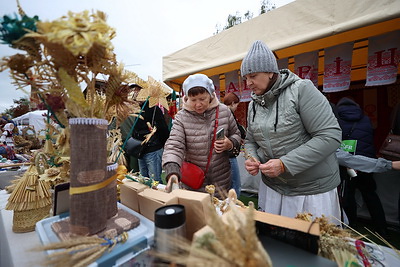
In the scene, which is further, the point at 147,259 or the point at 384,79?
the point at 384,79

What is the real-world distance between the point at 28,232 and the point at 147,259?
77 centimetres

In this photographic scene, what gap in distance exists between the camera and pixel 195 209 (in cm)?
65

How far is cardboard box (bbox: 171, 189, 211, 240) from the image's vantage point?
0.64 m

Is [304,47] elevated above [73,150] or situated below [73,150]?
above

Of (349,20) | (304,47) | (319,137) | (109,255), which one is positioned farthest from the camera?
(304,47)

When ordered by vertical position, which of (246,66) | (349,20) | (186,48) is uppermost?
(186,48)

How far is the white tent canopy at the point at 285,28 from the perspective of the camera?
1916mm

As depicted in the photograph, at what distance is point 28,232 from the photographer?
93cm

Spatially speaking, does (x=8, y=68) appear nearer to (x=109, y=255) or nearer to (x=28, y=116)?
(x=109, y=255)

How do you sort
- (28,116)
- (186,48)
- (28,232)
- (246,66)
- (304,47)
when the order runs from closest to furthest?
(28,232), (246,66), (304,47), (186,48), (28,116)

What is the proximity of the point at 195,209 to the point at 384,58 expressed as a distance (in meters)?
3.28

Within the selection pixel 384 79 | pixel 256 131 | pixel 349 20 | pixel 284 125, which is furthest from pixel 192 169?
pixel 384 79

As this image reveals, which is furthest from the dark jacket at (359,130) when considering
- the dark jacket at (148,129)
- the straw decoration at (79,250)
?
the straw decoration at (79,250)

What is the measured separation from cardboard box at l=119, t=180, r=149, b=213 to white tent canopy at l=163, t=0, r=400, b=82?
249cm
